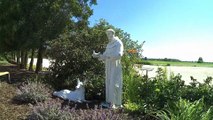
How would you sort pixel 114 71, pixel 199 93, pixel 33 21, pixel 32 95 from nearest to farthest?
1. pixel 199 93
2. pixel 32 95
3. pixel 114 71
4. pixel 33 21

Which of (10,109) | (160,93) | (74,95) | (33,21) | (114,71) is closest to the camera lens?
(160,93)

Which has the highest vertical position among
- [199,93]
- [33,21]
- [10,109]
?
[33,21]

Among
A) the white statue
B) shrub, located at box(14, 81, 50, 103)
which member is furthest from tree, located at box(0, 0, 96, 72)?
the white statue

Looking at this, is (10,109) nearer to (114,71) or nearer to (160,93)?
(114,71)

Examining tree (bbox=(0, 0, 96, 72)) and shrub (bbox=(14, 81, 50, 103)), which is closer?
shrub (bbox=(14, 81, 50, 103))

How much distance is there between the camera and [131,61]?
57.0 ft

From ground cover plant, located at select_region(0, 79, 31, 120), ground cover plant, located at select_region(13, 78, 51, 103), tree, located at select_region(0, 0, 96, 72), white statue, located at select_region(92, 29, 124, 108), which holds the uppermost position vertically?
tree, located at select_region(0, 0, 96, 72)

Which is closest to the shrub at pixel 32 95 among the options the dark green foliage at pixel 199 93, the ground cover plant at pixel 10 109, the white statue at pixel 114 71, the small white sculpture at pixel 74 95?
the ground cover plant at pixel 10 109

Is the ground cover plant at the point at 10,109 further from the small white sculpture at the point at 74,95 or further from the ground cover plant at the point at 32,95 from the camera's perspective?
the small white sculpture at the point at 74,95

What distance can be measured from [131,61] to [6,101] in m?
7.59

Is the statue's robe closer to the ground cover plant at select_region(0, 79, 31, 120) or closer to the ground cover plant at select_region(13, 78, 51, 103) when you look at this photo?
the ground cover plant at select_region(13, 78, 51, 103)

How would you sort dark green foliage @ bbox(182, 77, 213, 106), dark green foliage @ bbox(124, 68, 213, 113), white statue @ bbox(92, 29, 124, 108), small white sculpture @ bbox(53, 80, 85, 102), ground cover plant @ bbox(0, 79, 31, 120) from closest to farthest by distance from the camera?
1. ground cover plant @ bbox(0, 79, 31, 120)
2. dark green foliage @ bbox(124, 68, 213, 113)
3. dark green foliage @ bbox(182, 77, 213, 106)
4. white statue @ bbox(92, 29, 124, 108)
5. small white sculpture @ bbox(53, 80, 85, 102)

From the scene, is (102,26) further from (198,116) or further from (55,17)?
(198,116)

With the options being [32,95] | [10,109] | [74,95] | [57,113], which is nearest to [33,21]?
[74,95]
